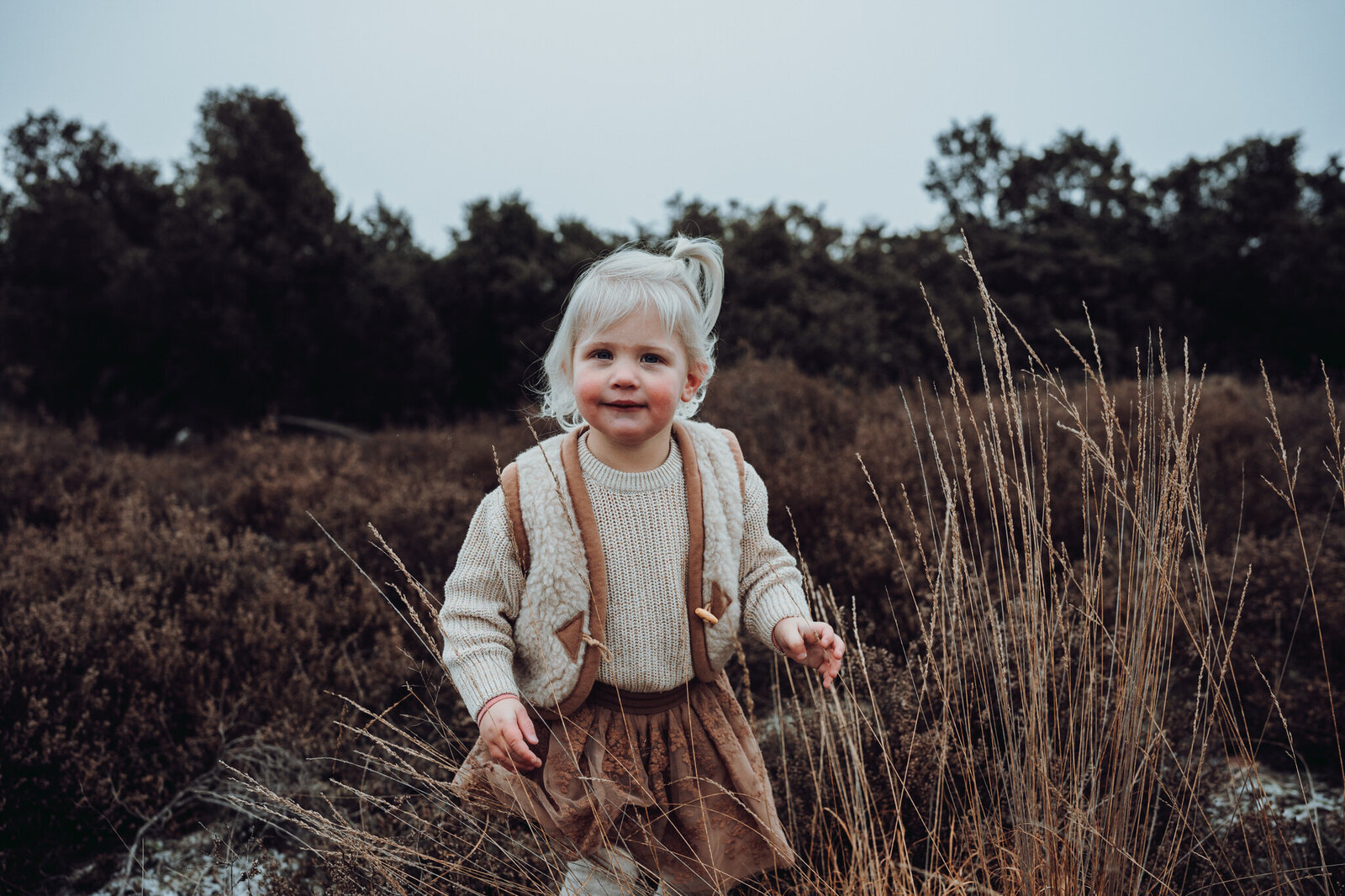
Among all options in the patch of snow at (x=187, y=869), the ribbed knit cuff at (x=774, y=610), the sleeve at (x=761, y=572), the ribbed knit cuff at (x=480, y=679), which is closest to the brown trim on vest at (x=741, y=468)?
the sleeve at (x=761, y=572)

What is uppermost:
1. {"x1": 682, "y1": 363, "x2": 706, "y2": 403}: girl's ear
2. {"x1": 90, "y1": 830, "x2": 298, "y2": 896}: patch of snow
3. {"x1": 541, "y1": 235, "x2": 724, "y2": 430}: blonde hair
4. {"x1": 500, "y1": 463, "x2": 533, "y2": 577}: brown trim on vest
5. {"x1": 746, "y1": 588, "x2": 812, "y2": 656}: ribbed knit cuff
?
{"x1": 541, "y1": 235, "x2": 724, "y2": 430}: blonde hair

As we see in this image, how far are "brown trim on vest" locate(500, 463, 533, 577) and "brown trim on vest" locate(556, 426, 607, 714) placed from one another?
4.2 inches

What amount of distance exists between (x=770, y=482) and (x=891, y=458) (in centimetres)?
74

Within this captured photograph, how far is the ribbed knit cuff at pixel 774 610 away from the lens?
1.53 meters

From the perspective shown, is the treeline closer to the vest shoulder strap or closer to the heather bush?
the heather bush

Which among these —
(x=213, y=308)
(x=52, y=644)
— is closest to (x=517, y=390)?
(x=213, y=308)

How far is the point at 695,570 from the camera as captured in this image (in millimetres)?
1506

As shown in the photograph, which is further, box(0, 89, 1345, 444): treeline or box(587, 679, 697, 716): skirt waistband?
box(0, 89, 1345, 444): treeline

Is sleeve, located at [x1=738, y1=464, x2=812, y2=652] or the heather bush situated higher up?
sleeve, located at [x1=738, y1=464, x2=812, y2=652]

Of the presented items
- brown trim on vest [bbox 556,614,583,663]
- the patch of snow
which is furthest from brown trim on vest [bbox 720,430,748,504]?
the patch of snow

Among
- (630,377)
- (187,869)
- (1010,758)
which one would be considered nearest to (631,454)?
(630,377)

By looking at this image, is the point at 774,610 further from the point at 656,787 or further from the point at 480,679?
the point at 480,679

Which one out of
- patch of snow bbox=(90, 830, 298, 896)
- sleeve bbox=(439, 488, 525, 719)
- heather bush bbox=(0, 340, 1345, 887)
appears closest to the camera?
sleeve bbox=(439, 488, 525, 719)

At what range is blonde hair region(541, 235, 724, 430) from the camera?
1444mm
